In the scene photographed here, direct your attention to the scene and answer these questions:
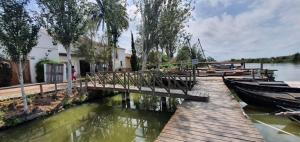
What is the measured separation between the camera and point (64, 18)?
11.8 metres

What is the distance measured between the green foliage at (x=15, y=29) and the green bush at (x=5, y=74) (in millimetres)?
7953

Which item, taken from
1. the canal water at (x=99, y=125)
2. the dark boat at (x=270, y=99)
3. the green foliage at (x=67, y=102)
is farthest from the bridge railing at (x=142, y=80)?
the dark boat at (x=270, y=99)

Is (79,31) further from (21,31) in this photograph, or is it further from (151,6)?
(151,6)

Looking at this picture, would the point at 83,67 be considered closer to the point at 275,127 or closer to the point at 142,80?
the point at 142,80

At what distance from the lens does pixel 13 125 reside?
8.80 metres

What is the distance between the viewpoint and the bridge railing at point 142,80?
33.3ft

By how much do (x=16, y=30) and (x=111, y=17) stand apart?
12.5 m

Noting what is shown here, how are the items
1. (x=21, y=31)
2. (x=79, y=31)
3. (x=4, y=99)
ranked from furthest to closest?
(x=79, y=31), (x=4, y=99), (x=21, y=31)

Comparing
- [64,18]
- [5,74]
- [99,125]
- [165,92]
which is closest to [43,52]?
[5,74]

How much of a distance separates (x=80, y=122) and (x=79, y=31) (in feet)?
18.1

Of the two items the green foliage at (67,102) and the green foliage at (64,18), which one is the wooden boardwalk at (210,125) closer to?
the green foliage at (67,102)

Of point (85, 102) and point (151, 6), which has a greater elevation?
point (151, 6)

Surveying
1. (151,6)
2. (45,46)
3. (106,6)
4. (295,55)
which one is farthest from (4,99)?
(295,55)

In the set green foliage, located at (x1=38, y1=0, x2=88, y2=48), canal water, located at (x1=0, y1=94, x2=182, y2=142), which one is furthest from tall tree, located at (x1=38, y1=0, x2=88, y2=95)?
canal water, located at (x1=0, y1=94, x2=182, y2=142)
